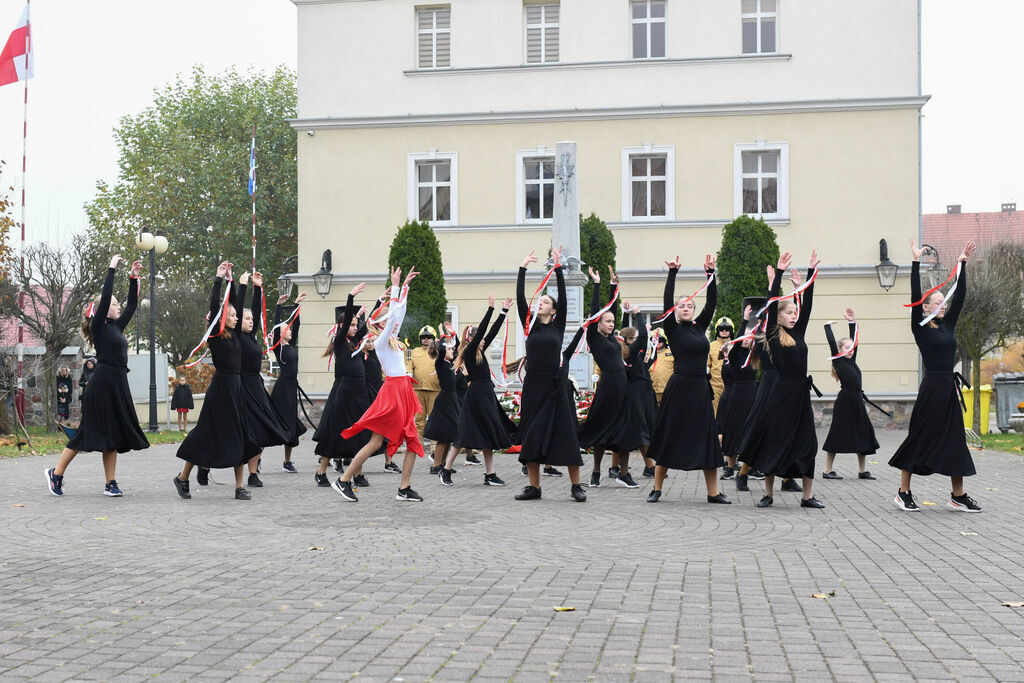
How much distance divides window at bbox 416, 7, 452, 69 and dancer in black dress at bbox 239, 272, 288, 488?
16253mm

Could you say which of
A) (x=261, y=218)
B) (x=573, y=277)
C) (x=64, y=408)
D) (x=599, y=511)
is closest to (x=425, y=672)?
(x=599, y=511)

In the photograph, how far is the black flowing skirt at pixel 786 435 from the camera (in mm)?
10500

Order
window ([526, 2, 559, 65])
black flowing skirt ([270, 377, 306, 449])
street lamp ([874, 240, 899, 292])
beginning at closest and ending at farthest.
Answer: black flowing skirt ([270, 377, 306, 449])
street lamp ([874, 240, 899, 292])
window ([526, 2, 559, 65])

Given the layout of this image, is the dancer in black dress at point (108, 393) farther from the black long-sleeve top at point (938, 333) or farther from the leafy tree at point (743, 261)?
the leafy tree at point (743, 261)

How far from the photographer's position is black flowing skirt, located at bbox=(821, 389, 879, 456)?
546 inches

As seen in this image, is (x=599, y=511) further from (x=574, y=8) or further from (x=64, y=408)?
(x=64, y=408)

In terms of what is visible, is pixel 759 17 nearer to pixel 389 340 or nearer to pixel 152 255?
pixel 152 255

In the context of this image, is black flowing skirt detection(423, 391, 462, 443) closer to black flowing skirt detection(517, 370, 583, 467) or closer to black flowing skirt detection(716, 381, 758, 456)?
black flowing skirt detection(517, 370, 583, 467)

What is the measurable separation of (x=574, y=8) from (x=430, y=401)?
13629 mm

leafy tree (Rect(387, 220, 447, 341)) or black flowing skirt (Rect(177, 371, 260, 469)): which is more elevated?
leafy tree (Rect(387, 220, 447, 341))

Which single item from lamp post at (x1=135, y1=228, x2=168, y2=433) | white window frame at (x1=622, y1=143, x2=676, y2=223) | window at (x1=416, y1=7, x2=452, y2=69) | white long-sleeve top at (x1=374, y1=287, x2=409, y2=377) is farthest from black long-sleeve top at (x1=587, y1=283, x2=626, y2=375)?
window at (x1=416, y1=7, x2=452, y2=69)

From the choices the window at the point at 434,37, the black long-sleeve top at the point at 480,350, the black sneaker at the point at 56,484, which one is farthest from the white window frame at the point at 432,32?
the black sneaker at the point at 56,484

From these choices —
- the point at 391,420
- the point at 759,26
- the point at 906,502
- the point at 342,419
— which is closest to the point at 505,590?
the point at 391,420

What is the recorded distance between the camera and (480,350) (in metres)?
13.4
